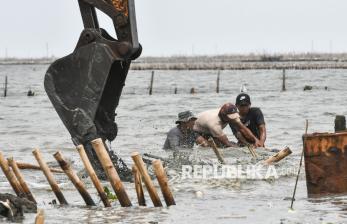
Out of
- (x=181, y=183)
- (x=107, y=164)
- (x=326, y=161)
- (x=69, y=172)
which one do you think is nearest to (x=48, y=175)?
(x=69, y=172)

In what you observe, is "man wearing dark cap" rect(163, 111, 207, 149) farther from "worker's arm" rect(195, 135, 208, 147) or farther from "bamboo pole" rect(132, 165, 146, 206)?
"bamboo pole" rect(132, 165, 146, 206)

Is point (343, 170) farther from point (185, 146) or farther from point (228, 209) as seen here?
point (185, 146)

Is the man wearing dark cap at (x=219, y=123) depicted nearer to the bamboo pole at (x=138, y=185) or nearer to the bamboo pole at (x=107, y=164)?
the bamboo pole at (x=138, y=185)

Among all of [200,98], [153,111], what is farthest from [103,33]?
[200,98]

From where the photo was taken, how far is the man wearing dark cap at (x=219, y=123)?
57.3 feet

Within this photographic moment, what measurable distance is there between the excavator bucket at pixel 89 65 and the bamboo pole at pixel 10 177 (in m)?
0.93

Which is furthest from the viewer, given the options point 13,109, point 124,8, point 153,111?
point 13,109

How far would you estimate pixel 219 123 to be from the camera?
17812 mm

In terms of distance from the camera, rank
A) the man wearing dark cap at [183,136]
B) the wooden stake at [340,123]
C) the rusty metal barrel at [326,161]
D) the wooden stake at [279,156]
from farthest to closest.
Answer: the man wearing dark cap at [183,136] → the wooden stake at [279,156] → the wooden stake at [340,123] → the rusty metal barrel at [326,161]

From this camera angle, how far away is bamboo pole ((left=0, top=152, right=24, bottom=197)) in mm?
11219

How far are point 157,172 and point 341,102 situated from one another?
33.0 metres

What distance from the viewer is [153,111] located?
38750 mm

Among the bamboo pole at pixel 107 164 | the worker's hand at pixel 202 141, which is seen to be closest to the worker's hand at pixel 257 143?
the worker's hand at pixel 202 141

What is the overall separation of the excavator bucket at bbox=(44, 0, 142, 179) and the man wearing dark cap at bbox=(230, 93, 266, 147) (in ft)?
20.9
